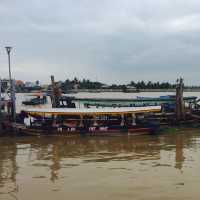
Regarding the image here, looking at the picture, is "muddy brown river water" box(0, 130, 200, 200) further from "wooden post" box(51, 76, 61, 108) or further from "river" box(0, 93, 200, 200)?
"wooden post" box(51, 76, 61, 108)

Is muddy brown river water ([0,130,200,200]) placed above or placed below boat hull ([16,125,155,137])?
below

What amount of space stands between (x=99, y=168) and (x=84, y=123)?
1137 cm

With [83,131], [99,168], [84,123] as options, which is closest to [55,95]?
[84,123]

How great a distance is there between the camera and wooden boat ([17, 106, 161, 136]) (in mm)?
27922

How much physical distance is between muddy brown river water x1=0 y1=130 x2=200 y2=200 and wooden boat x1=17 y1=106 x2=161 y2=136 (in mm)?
640

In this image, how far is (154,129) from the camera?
28906mm

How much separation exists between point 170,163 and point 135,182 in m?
3.99

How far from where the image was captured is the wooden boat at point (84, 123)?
91.6 ft

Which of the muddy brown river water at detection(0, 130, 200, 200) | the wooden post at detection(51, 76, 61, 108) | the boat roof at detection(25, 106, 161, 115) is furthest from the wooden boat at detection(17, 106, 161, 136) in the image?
the wooden post at detection(51, 76, 61, 108)

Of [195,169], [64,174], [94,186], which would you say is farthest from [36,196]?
[195,169]

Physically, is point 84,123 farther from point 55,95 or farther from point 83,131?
point 55,95

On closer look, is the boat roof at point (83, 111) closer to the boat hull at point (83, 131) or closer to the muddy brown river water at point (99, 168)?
the boat hull at point (83, 131)

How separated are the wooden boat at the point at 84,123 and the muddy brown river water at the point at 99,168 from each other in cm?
64

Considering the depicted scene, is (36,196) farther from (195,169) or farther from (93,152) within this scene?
(93,152)
